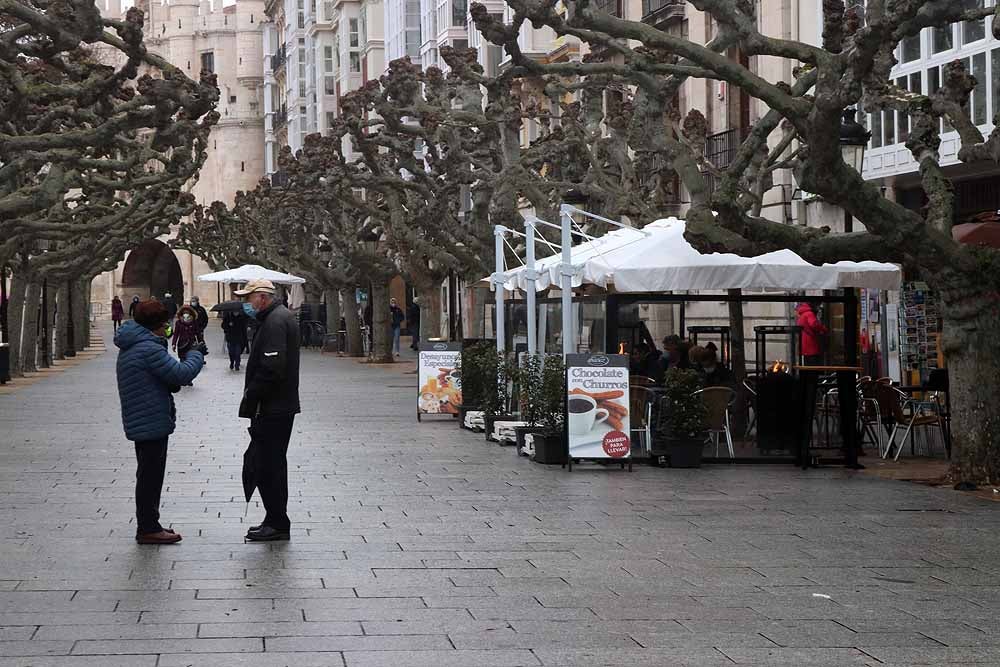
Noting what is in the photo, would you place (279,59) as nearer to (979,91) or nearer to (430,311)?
(430,311)

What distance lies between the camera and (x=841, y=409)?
1677cm

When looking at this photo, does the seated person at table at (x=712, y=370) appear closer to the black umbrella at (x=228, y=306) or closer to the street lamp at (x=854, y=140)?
the street lamp at (x=854, y=140)

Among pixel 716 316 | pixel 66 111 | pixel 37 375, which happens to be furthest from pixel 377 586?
pixel 37 375

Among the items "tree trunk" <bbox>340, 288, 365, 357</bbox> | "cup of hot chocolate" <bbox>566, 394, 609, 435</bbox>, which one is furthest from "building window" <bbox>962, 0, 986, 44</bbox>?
"tree trunk" <bbox>340, 288, 365, 357</bbox>

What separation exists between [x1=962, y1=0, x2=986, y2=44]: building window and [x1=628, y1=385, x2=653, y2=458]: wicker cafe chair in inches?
389

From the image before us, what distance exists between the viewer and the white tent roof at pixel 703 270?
16.7 m

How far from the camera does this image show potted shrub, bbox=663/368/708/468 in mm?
16234

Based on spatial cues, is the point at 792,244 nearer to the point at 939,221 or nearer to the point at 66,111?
the point at 939,221

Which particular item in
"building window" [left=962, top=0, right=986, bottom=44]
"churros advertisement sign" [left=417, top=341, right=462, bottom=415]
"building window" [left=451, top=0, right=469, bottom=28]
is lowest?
"churros advertisement sign" [left=417, top=341, right=462, bottom=415]

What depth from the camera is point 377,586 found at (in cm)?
941

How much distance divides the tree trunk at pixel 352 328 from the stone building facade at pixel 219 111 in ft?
219

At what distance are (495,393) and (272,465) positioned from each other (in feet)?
31.0

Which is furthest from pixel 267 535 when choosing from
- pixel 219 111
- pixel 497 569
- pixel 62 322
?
pixel 219 111

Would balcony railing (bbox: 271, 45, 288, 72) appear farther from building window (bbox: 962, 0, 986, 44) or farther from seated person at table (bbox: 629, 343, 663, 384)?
seated person at table (bbox: 629, 343, 663, 384)
